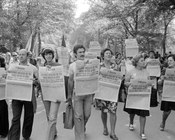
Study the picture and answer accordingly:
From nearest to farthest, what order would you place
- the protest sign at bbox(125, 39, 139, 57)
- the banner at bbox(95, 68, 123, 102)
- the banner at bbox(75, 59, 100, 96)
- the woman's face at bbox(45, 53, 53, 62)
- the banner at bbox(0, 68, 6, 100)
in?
the banner at bbox(75, 59, 100, 96) < the woman's face at bbox(45, 53, 53, 62) < the banner at bbox(0, 68, 6, 100) < the banner at bbox(95, 68, 123, 102) < the protest sign at bbox(125, 39, 139, 57)

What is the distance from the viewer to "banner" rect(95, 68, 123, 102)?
179 inches

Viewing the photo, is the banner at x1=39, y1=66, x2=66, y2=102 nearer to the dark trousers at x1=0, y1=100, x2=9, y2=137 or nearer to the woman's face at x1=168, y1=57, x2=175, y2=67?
the dark trousers at x1=0, y1=100, x2=9, y2=137

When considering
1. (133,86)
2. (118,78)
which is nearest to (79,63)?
(118,78)

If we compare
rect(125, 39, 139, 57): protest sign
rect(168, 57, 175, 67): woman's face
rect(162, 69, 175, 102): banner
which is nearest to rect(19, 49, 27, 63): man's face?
rect(162, 69, 175, 102): banner

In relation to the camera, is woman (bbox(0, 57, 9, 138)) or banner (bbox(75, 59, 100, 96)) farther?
woman (bbox(0, 57, 9, 138))

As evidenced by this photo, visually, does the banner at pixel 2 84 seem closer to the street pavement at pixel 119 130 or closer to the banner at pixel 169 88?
the street pavement at pixel 119 130

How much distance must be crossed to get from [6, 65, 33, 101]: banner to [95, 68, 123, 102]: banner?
1.29 metres

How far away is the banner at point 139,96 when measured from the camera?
4578 mm

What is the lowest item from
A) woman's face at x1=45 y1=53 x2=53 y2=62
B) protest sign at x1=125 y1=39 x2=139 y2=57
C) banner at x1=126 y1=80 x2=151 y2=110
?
banner at x1=126 y1=80 x2=151 y2=110

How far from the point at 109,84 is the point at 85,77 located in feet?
2.36

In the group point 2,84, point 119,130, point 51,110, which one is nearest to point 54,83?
point 51,110

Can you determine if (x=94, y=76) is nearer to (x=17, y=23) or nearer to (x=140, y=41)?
(x=17, y=23)

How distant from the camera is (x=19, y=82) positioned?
13.5 feet

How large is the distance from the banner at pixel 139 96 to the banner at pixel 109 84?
27 cm
